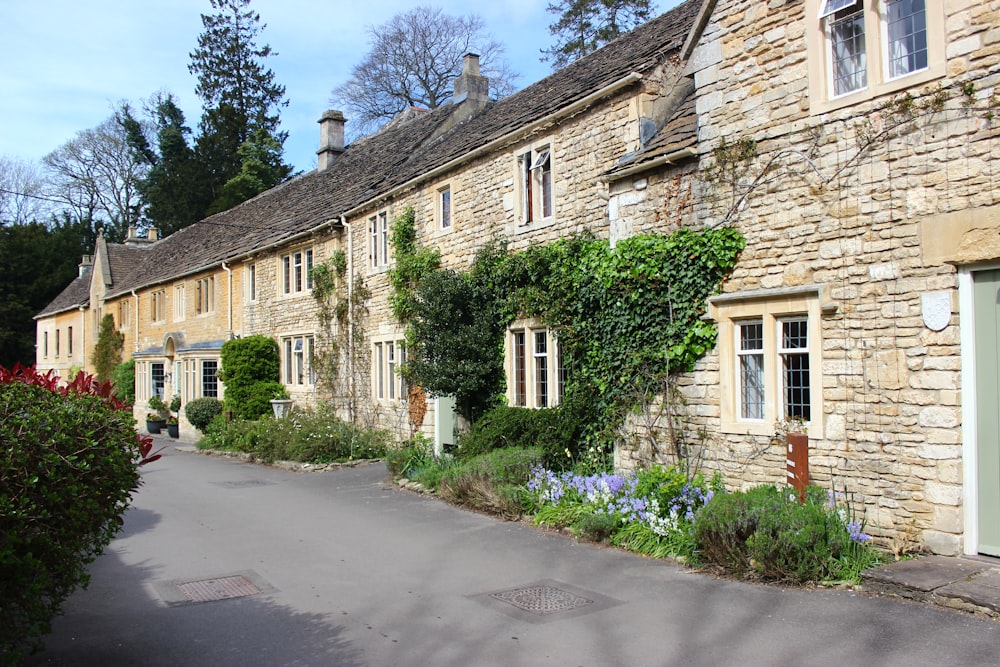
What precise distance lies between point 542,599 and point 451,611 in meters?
0.92

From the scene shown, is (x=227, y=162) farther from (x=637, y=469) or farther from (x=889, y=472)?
(x=889, y=472)

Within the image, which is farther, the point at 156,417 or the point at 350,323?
the point at 156,417

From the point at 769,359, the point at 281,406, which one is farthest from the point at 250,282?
the point at 769,359

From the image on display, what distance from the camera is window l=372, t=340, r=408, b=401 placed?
19500mm

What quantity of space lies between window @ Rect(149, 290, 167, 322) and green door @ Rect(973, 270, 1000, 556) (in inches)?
1291

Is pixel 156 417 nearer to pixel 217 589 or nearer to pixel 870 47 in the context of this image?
pixel 217 589

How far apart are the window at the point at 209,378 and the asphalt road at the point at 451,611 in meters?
18.1

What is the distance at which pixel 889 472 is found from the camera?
8430 mm

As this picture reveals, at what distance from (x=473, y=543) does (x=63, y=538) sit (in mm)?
5898

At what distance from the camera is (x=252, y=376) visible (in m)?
25.5

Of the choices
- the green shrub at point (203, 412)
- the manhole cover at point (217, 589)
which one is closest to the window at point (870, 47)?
the manhole cover at point (217, 589)

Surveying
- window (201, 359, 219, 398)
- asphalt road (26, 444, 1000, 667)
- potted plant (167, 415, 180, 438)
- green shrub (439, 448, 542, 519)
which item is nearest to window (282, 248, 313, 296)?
window (201, 359, 219, 398)

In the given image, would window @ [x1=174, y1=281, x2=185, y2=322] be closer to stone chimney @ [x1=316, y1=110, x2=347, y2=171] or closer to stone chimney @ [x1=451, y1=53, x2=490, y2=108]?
stone chimney @ [x1=316, y1=110, x2=347, y2=171]

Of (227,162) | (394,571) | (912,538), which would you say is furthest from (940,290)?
(227,162)
